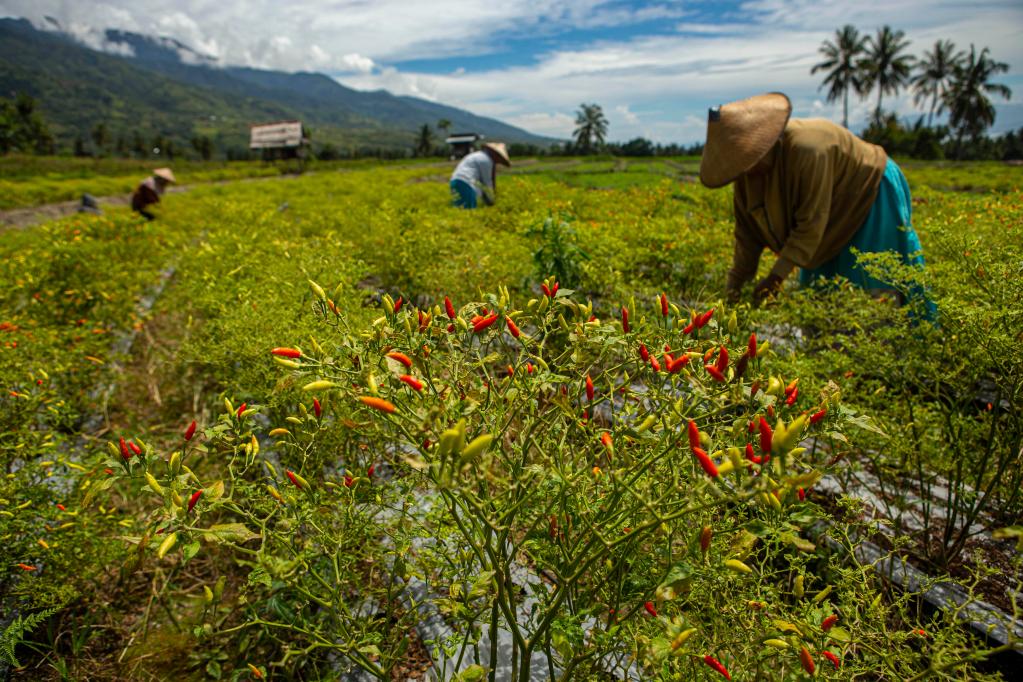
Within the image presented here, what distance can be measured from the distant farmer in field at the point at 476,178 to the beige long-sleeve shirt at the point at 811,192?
15.5 ft

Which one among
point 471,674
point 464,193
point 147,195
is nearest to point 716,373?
point 471,674

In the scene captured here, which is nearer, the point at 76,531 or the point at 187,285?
the point at 76,531

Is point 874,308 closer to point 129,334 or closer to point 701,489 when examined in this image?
point 701,489

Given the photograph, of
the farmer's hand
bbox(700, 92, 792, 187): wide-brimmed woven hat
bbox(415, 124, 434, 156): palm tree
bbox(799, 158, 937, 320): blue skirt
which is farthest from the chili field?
bbox(415, 124, 434, 156): palm tree

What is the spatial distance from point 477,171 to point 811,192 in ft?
18.1

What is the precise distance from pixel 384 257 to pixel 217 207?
542cm

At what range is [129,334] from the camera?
4.75 metres

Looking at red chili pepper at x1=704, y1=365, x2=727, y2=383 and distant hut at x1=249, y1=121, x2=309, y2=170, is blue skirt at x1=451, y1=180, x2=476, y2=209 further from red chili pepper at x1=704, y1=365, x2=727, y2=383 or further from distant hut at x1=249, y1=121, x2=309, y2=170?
distant hut at x1=249, y1=121, x2=309, y2=170

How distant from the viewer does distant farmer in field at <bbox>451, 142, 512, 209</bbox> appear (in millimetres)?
7453

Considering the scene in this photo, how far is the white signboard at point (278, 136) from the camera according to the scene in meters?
42.5

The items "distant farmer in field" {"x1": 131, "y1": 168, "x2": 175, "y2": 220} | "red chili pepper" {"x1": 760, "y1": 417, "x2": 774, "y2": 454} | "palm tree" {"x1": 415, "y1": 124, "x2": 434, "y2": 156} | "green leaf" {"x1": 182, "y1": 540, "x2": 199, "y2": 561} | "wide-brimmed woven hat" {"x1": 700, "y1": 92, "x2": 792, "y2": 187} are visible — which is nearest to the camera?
"red chili pepper" {"x1": 760, "y1": 417, "x2": 774, "y2": 454}

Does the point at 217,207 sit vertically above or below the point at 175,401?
above

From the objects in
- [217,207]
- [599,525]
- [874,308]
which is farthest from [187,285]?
[217,207]

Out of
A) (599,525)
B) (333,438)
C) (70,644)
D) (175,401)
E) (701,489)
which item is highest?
(701,489)
